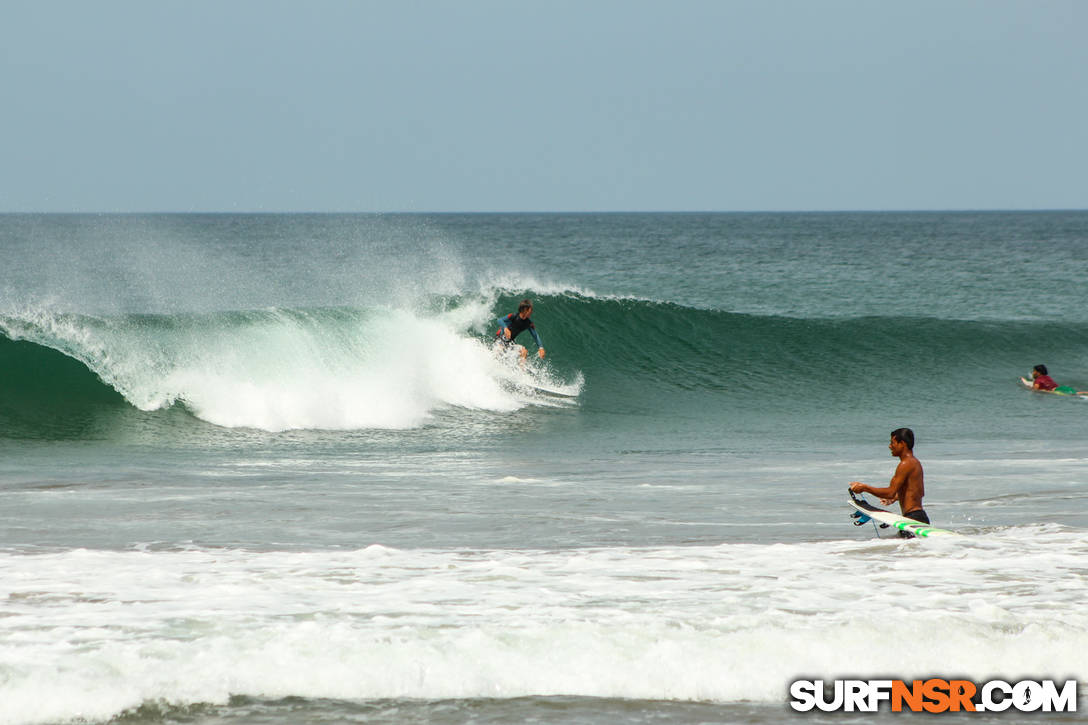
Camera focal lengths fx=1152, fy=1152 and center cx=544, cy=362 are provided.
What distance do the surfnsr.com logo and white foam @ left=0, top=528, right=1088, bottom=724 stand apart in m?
0.10

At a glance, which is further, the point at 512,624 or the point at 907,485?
the point at 907,485

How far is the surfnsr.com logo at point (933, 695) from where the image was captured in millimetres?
4789

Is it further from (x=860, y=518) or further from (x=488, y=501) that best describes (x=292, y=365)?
(x=860, y=518)

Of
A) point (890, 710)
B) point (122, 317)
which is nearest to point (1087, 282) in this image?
point (122, 317)

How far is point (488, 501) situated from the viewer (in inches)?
361

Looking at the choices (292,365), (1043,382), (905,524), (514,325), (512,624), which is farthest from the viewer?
(1043,382)

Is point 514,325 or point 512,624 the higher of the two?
point 514,325

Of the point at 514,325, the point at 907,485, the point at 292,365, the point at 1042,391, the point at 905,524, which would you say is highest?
the point at 514,325

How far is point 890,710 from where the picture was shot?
15.6ft

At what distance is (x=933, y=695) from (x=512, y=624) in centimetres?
192

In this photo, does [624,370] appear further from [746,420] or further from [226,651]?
[226,651]

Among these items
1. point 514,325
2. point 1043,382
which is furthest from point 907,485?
point 1043,382

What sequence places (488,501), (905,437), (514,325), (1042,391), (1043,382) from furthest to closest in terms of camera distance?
(1042,391) → (1043,382) → (514,325) → (488,501) → (905,437)

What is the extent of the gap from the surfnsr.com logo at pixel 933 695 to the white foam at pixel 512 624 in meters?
0.10
